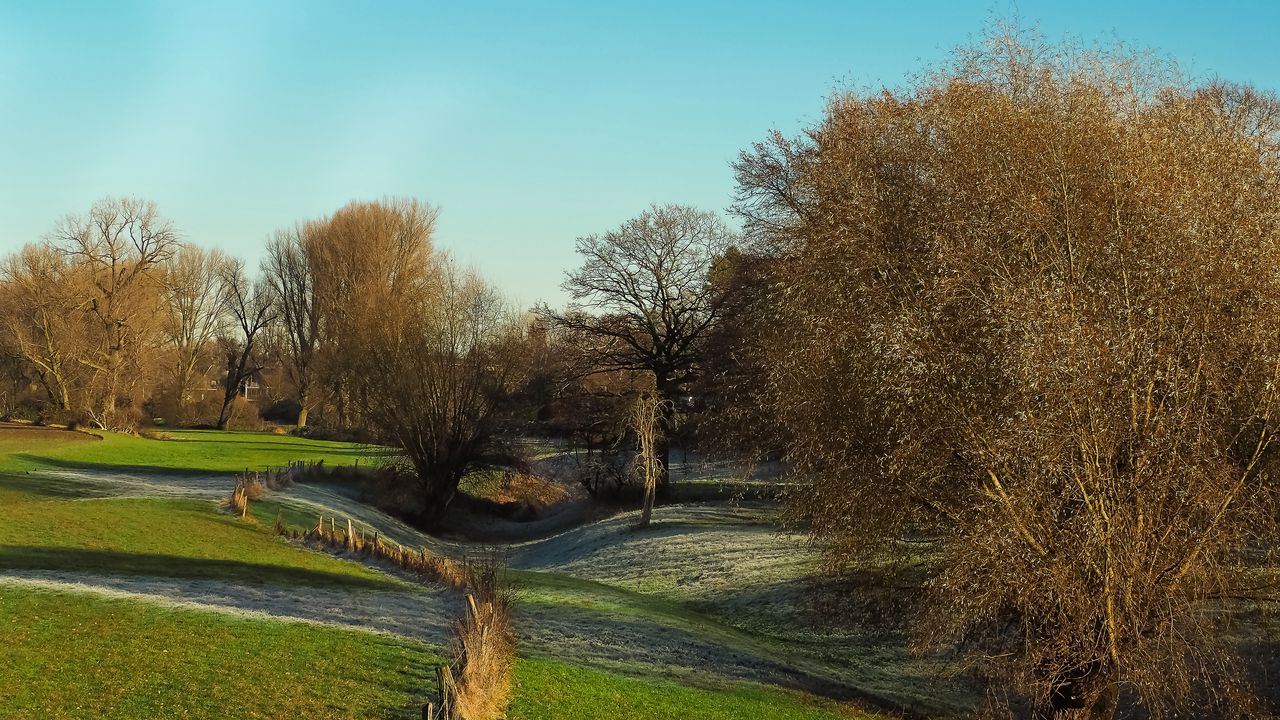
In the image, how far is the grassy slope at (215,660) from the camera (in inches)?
427

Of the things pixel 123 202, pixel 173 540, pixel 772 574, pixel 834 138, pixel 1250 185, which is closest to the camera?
pixel 1250 185

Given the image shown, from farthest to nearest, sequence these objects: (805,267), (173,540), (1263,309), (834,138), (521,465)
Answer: (521,465), (173,540), (834,138), (805,267), (1263,309)

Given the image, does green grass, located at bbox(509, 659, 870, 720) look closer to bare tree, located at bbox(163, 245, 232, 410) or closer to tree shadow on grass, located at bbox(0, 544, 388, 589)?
tree shadow on grass, located at bbox(0, 544, 388, 589)

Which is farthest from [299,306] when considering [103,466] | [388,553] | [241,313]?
[388,553]

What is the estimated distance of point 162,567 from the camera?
19078mm

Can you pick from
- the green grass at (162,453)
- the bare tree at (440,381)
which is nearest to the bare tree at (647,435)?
the bare tree at (440,381)

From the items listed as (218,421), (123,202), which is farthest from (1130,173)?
(218,421)

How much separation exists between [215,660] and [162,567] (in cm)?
793

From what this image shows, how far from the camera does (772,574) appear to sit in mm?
26328

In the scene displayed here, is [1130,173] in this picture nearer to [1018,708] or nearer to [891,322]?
[891,322]

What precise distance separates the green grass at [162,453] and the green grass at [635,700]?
31081mm

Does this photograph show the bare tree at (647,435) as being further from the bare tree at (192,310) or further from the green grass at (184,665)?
the bare tree at (192,310)

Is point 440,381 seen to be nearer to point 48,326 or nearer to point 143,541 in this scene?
point 143,541

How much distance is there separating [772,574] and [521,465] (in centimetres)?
1898
